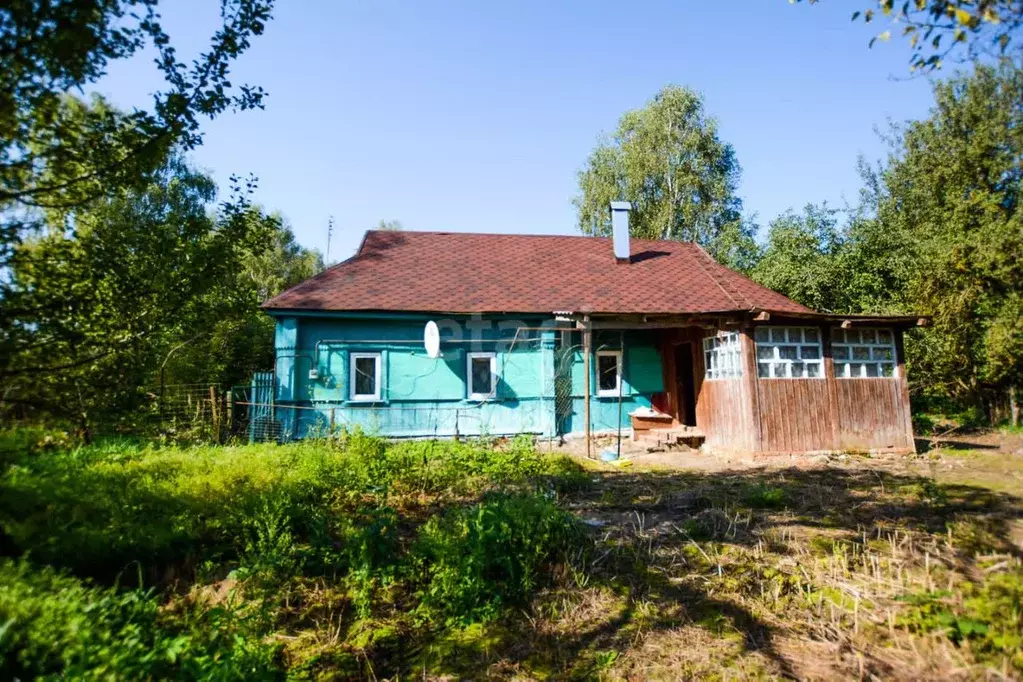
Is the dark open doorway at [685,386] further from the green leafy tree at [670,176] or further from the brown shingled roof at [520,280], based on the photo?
the green leafy tree at [670,176]

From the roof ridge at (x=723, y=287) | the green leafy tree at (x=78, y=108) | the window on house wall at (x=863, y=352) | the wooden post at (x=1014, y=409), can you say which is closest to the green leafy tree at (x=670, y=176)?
the roof ridge at (x=723, y=287)

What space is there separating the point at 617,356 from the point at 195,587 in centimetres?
1111

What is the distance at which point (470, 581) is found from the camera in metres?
4.15

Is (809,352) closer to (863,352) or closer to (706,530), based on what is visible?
(863,352)

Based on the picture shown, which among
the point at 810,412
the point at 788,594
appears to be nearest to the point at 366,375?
the point at 810,412

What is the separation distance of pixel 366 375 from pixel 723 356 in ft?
27.2

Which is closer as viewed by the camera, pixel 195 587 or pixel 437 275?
pixel 195 587

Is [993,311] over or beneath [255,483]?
over

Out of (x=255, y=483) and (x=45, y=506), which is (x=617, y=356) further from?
(x=45, y=506)

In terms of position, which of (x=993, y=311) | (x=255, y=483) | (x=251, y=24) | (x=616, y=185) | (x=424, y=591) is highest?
(x=616, y=185)

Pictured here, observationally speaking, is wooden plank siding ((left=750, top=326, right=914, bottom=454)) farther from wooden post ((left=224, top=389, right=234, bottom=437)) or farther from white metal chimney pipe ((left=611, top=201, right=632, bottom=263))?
wooden post ((left=224, top=389, right=234, bottom=437))

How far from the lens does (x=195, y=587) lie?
4.24 m

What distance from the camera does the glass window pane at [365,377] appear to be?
1296 cm

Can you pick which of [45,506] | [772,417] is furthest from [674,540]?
[772,417]
